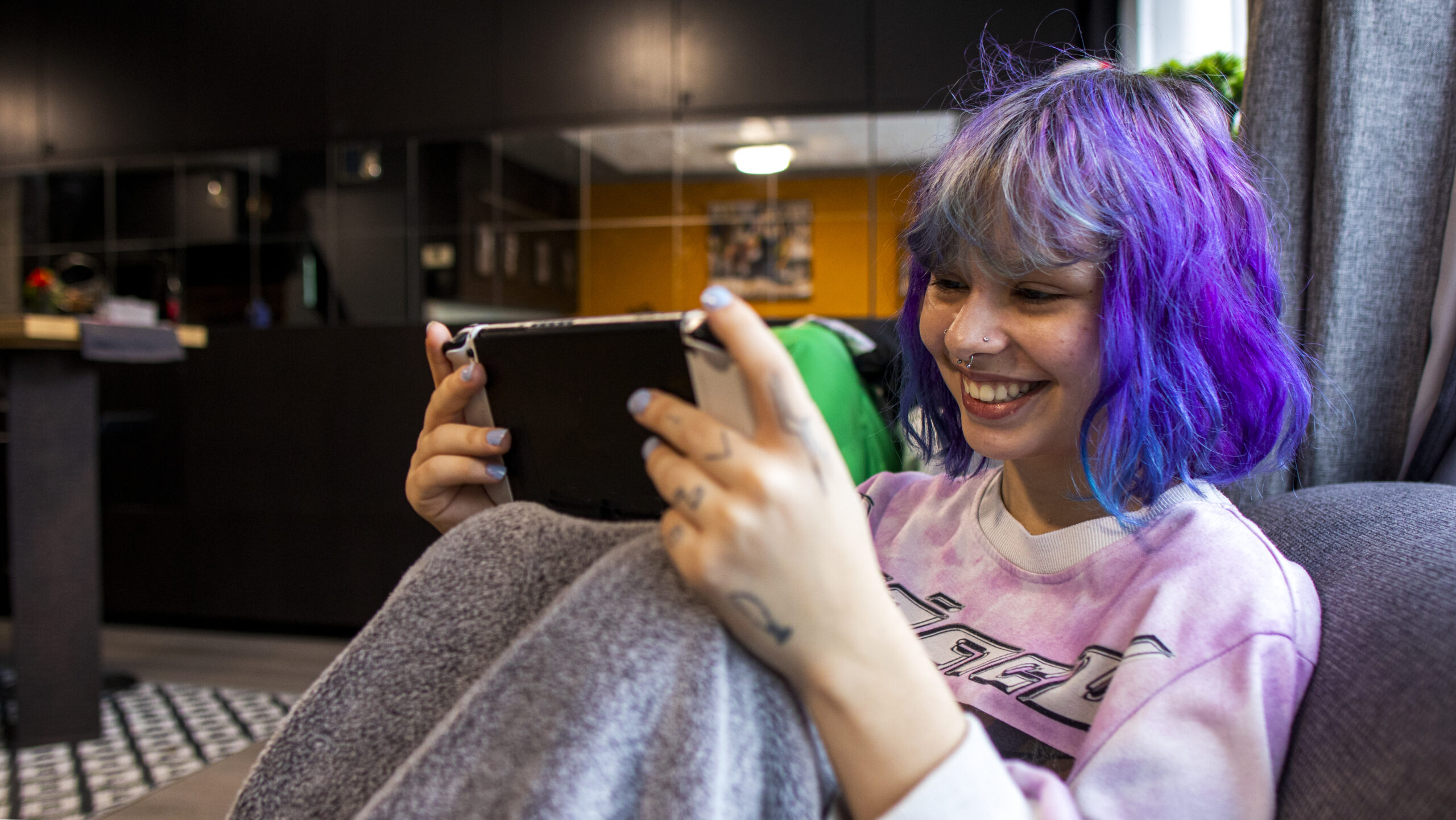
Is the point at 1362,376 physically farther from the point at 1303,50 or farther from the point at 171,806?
the point at 171,806

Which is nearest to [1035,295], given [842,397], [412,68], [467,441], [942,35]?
[467,441]

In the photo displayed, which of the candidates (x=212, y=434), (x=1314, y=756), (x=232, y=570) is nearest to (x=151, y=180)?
(x=212, y=434)

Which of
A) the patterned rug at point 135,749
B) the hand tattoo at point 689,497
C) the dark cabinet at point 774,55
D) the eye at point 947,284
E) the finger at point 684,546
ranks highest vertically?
the dark cabinet at point 774,55

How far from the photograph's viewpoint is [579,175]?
3695mm

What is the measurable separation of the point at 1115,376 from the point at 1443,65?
0.65m

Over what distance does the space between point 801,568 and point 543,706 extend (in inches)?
5.7

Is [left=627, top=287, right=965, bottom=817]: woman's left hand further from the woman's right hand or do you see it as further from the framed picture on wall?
the framed picture on wall

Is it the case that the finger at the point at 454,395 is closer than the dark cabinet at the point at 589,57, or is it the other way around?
the finger at the point at 454,395

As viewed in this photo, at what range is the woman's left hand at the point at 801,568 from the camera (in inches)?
17.1

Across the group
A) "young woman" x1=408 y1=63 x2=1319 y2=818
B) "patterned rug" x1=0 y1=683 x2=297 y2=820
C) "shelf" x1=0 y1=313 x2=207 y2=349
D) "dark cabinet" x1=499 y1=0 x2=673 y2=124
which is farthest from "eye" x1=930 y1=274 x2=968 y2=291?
"dark cabinet" x1=499 y1=0 x2=673 y2=124

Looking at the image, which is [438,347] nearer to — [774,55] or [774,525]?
[774,525]

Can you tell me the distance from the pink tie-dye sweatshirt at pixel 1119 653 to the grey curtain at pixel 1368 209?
0.45 meters

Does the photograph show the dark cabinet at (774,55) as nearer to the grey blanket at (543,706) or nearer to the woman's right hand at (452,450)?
the woman's right hand at (452,450)

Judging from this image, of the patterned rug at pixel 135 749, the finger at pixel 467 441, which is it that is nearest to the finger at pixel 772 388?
the finger at pixel 467 441
